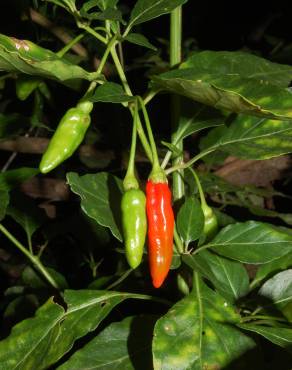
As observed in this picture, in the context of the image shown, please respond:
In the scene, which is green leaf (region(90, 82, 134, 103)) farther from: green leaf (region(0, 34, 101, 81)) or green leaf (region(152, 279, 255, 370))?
green leaf (region(152, 279, 255, 370))

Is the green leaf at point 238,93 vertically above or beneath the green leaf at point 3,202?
above

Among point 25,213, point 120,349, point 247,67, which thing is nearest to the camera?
point 247,67

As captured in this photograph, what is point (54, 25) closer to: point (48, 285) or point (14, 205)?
point (14, 205)

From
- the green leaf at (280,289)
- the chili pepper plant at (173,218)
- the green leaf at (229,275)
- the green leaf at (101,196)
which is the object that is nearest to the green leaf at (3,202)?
the chili pepper plant at (173,218)

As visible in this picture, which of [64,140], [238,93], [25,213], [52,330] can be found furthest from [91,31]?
[25,213]

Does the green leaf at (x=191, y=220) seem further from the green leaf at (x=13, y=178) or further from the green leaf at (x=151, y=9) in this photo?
the green leaf at (x=13, y=178)

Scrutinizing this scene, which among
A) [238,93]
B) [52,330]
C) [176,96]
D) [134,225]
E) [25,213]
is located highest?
[238,93]

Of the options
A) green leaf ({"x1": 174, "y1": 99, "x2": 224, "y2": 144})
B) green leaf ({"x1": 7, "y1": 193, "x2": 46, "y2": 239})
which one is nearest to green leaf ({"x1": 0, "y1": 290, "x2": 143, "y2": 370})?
green leaf ({"x1": 174, "y1": 99, "x2": 224, "y2": 144})

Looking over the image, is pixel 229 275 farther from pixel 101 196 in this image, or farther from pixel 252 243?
pixel 101 196
